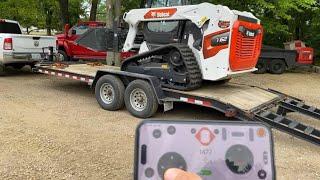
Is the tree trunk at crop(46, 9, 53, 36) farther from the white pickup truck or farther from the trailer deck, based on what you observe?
the trailer deck

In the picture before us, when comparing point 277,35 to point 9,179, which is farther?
point 277,35

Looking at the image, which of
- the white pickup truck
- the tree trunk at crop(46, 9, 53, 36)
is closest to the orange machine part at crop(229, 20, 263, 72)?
the white pickup truck

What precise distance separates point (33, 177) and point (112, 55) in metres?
6.34

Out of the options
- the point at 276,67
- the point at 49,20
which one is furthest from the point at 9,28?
the point at 49,20

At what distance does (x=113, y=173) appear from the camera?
16.3 feet

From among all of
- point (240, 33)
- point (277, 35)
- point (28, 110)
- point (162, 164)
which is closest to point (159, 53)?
point (240, 33)

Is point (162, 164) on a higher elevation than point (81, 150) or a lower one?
higher

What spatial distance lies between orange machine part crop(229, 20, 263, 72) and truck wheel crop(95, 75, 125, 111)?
227cm

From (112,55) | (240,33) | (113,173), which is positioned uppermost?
(240,33)

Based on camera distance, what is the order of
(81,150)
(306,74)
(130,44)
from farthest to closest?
(306,74) → (130,44) → (81,150)

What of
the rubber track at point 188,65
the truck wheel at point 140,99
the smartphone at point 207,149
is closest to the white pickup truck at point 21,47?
the truck wheel at point 140,99

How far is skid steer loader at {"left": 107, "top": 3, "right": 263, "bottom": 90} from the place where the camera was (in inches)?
285

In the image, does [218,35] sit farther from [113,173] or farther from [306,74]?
[306,74]

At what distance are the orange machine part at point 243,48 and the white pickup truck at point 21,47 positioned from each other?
6.59m
